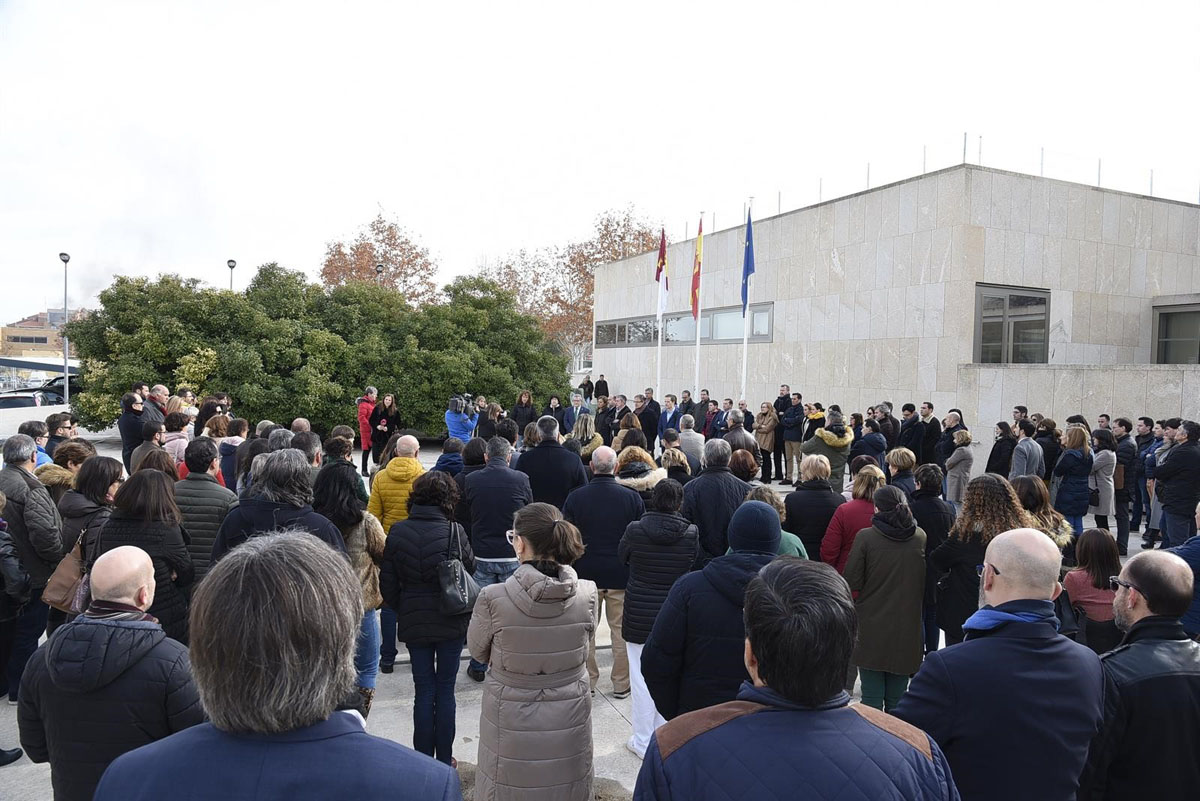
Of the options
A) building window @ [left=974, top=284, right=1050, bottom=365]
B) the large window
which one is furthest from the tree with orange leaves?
building window @ [left=974, top=284, right=1050, bottom=365]

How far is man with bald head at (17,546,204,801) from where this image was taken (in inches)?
94.0

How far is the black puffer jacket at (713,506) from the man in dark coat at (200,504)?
313 cm

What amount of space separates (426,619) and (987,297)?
1551 centimetres

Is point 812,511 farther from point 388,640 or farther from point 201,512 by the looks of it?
point 201,512

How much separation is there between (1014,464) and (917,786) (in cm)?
955

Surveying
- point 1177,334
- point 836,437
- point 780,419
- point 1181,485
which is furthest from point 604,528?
point 1177,334

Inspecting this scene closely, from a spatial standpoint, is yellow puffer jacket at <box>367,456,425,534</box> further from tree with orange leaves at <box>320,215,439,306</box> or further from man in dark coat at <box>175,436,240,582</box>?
tree with orange leaves at <box>320,215,439,306</box>

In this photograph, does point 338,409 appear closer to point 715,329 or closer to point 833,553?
point 715,329

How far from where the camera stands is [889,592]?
4.54 metres

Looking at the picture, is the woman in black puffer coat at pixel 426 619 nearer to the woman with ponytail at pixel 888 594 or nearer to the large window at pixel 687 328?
the woman with ponytail at pixel 888 594

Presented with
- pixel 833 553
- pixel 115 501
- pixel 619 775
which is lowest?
pixel 619 775

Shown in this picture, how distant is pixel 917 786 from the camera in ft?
5.35

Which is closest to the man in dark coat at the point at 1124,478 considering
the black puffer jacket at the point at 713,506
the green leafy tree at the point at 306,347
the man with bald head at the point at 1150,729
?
the black puffer jacket at the point at 713,506

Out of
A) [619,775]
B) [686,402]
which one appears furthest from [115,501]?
[686,402]
